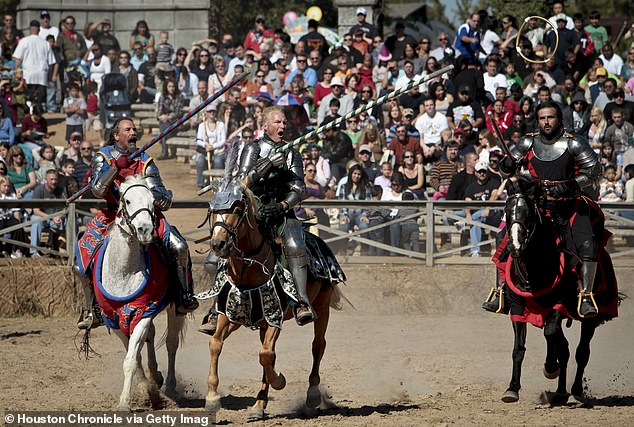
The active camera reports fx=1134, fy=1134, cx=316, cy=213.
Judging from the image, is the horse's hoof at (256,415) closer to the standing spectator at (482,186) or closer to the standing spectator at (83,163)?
the standing spectator at (482,186)

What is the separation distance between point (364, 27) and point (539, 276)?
12.7 m

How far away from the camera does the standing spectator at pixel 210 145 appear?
18766 millimetres

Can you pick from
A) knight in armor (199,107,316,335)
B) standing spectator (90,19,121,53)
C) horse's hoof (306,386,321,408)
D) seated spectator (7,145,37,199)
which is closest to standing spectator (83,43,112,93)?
standing spectator (90,19,121,53)

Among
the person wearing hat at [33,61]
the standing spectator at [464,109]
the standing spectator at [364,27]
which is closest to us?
the standing spectator at [464,109]

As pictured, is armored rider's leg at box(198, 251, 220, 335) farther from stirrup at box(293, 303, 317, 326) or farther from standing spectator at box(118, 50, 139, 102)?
standing spectator at box(118, 50, 139, 102)

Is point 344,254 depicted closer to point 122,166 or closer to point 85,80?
point 122,166

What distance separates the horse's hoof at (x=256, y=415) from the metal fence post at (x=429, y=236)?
6.08 meters

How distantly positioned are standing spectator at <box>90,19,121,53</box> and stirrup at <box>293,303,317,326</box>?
1411 cm

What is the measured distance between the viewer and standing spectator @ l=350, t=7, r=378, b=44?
21.3 metres

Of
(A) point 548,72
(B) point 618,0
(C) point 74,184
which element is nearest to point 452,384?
(C) point 74,184

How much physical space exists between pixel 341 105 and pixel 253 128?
1.50 metres

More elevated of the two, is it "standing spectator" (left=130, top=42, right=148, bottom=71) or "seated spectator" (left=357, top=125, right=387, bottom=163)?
"standing spectator" (left=130, top=42, right=148, bottom=71)

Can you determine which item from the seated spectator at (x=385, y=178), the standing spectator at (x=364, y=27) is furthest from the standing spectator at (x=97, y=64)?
the seated spectator at (x=385, y=178)

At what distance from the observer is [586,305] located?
31.8 ft
